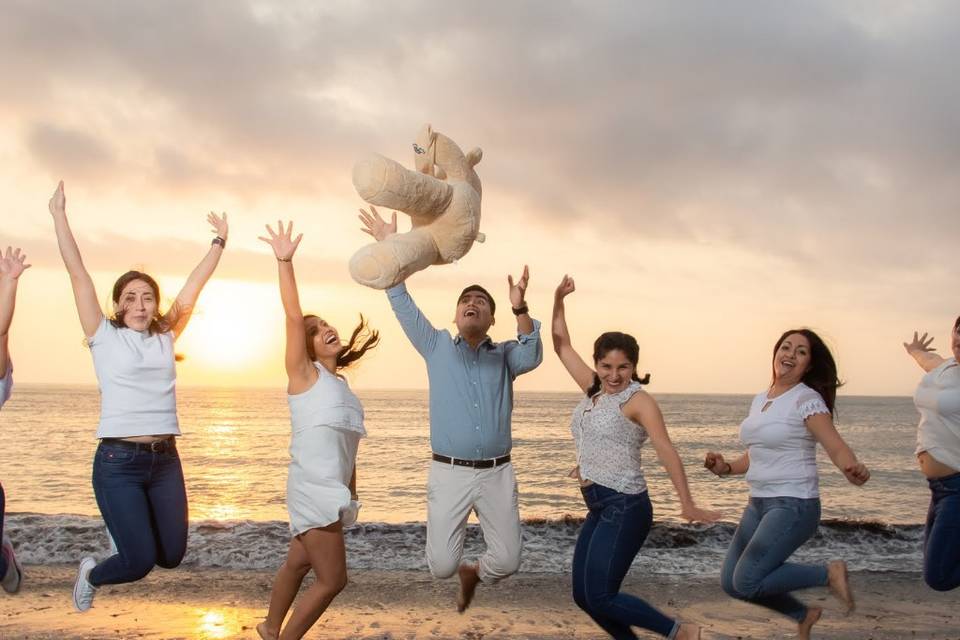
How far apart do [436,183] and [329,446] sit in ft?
5.69

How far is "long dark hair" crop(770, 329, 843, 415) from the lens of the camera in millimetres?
5562

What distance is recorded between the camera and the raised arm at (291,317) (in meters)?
5.00

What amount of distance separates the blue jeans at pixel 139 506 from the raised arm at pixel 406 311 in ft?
5.65

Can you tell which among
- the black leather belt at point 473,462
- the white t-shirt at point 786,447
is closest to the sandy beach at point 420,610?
the black leather belt at point 473,462

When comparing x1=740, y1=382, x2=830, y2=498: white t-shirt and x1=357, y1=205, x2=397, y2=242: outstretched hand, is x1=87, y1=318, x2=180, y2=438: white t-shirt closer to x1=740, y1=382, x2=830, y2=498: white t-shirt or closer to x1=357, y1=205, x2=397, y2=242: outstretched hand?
x1=357, y1=205, x2=397, y2=242: outstretched hand

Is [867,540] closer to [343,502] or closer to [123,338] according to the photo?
[343,502]

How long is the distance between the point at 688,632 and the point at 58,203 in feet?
14.7

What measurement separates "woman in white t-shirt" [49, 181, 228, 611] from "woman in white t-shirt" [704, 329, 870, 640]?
331cm

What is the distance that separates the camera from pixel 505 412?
19.5 ft

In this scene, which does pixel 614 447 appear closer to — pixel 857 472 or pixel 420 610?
pixel 857 472

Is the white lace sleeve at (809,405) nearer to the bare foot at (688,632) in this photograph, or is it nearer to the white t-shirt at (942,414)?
the white t-shirt at (942,414)

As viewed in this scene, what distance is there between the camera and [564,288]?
5988mm

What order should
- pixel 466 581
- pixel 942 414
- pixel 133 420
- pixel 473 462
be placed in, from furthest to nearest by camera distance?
pixel 466 581 < pixel 473 462 < pixel 942 414 < pixel 133 420

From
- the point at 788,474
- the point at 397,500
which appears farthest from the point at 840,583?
the point at 397,500
